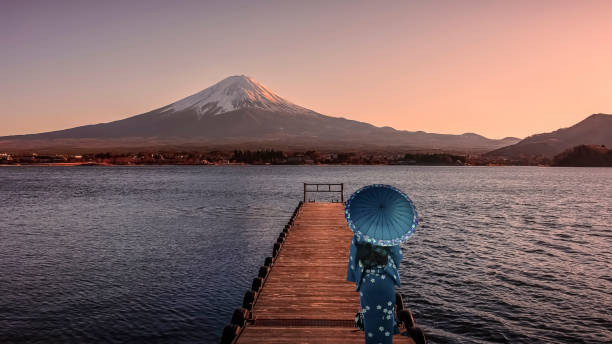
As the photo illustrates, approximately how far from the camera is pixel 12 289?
59.2ft

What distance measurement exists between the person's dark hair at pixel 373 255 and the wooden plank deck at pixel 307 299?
311cm

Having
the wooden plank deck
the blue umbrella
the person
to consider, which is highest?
the blue umbrella

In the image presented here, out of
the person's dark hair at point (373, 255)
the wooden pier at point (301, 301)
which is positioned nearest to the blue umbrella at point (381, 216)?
the person's dark hair at point (373, 255)

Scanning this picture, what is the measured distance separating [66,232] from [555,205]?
55.0m

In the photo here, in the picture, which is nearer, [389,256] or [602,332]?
[389,256]

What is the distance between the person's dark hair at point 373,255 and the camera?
648 centimetres

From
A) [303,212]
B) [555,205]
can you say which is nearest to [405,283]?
[303,212]

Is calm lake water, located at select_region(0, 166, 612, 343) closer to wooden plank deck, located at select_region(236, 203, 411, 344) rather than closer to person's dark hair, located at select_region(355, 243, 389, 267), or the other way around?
wooden plank deck, located at select_region(236, 203, 411, 344)

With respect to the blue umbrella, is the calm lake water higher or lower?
lower

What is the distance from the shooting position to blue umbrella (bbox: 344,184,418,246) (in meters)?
6.30

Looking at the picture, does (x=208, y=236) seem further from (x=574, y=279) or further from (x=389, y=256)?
(x=389, y=256)

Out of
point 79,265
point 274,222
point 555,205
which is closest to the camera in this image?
point 79,265

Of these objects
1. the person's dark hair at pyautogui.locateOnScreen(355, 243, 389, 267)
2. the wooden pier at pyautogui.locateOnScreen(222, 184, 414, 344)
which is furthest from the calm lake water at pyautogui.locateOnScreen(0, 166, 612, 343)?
the person's dark hair at pyautogui.locateOnScreen(355, 243, 389, 267)

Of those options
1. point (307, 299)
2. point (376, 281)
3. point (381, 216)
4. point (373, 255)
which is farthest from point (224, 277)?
point (381, 216)
